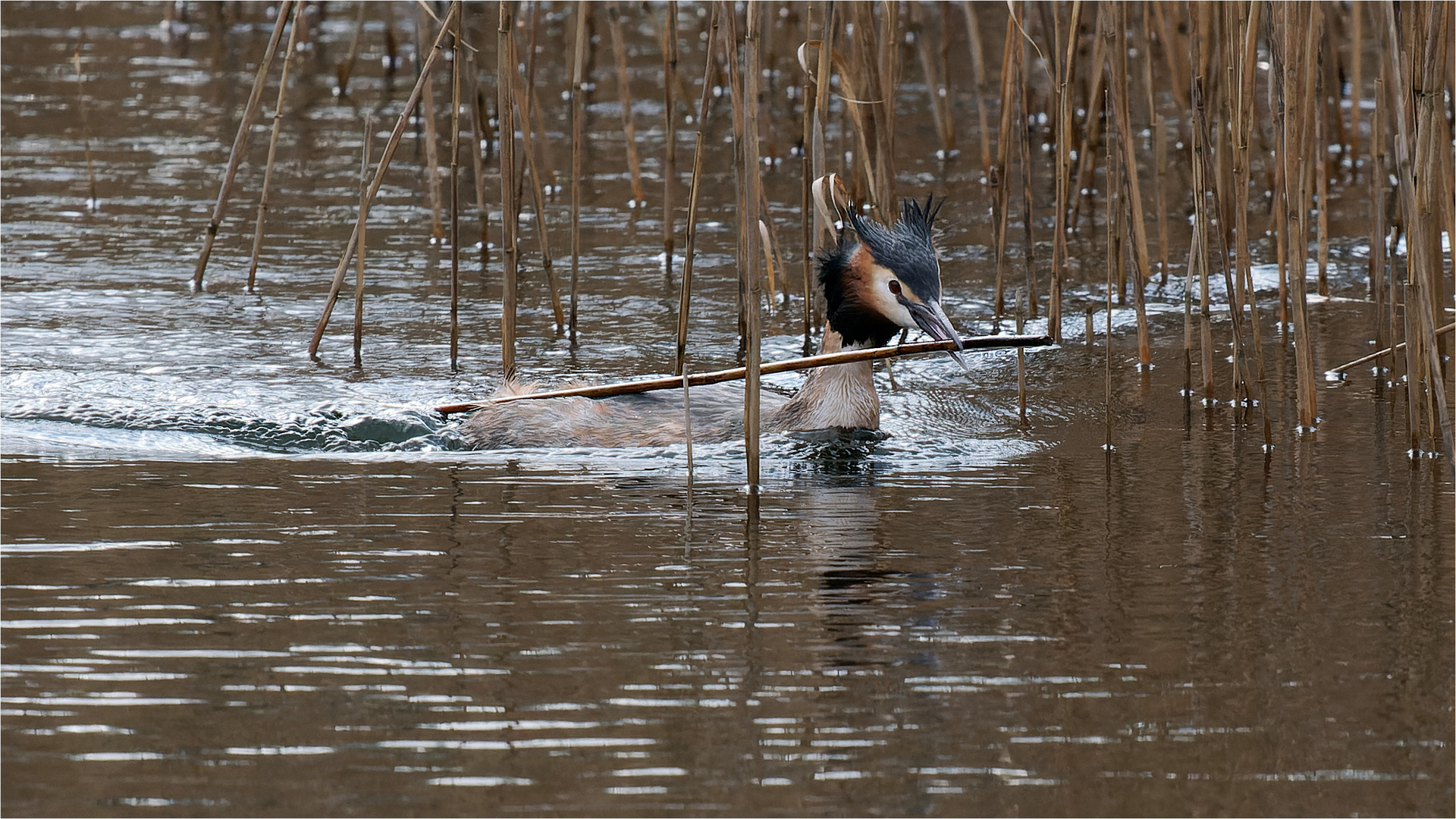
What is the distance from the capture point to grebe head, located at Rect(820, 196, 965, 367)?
594 cm

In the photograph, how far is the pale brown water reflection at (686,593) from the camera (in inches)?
126

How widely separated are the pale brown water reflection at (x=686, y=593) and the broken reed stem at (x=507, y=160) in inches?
18.7

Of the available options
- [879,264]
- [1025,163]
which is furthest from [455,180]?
[1025,163]

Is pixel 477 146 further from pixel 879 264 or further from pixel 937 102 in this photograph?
pixel 937 102

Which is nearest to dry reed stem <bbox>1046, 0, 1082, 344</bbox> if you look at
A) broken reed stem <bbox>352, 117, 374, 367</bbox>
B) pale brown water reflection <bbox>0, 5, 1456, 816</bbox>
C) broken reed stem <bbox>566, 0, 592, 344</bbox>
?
pale brown water reflection <bbox>0, 5, 1456, 816</bbox>

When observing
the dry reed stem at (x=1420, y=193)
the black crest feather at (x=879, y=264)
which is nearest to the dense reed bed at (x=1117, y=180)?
the dry reed stem at (x=1420, y=193)

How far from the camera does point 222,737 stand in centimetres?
332

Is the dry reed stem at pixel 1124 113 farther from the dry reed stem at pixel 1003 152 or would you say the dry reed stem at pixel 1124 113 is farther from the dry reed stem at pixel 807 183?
the dry reed stem at pixel 807 183

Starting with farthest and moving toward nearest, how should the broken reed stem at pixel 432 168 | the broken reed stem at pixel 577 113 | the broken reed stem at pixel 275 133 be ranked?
the broken reed stem at pixel 432 168, the broken reed stem at pixel 577 113, the broken reed stem at pixel 275 133

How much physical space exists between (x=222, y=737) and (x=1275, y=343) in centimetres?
555

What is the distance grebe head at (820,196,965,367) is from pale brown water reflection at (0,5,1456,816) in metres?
0.47

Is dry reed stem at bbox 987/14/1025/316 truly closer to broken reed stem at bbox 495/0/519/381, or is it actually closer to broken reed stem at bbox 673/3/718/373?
→ broken reed stem at bbox 673/3/718/373

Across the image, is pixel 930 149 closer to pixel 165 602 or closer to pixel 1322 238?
pixel 1322 238

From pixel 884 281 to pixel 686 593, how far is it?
2.12 metres
